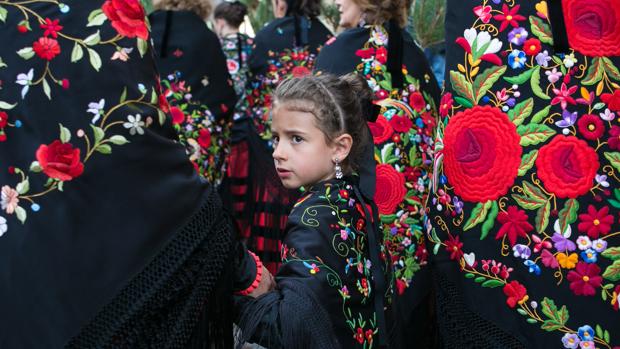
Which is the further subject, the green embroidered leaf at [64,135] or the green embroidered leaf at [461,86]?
the green embroidered leaf at [461,86]

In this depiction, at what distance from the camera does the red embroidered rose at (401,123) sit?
9.23ft

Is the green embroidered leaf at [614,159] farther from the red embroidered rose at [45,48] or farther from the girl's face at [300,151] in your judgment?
the red embroidered rose at [45,48]

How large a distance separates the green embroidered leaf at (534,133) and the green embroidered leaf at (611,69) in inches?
7.6

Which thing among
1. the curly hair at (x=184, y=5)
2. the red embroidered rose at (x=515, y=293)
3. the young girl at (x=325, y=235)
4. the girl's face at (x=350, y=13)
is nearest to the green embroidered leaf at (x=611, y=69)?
the red embroidered rose at (x=515, y=293)

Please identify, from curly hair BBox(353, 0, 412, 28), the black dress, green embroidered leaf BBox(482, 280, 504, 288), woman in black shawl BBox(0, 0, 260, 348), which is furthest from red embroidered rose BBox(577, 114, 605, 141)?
curly hair BBox(353, 0, 412, 28)

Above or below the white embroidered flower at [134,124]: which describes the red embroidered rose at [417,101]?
below

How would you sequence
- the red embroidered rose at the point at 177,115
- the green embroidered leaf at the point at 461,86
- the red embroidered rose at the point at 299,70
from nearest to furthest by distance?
1. the green embroidered leaf at the point at 461,86
2. the red embroidered rose at the point at 177,115
3. the red embroidered rose at the point at 299,70

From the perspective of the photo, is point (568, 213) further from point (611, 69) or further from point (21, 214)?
point (21, 214)

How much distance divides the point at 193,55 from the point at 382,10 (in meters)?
1.35

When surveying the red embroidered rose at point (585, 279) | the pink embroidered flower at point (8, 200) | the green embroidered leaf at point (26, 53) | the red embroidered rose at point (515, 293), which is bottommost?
the red embroidered rose at point (515, 293)

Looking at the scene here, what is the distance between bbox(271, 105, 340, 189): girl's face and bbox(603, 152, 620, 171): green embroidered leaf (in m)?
0.78

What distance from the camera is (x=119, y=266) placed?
4.78ft

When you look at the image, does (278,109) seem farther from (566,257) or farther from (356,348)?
(566,257)

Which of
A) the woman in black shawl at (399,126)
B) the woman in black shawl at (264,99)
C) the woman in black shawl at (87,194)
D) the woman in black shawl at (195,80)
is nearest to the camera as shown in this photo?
the woman in black shawl at (87,194)
